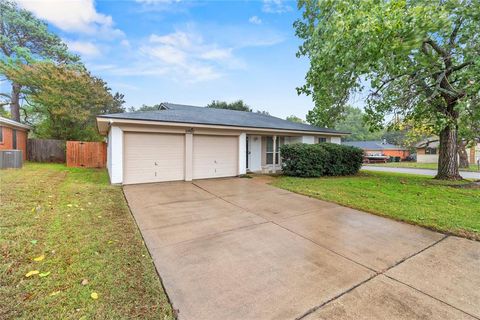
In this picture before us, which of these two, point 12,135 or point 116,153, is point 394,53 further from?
point 12,135

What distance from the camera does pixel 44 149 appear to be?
1559 centimetres

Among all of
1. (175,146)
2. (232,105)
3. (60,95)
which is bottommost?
(175,146)

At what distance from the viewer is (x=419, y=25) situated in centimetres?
528

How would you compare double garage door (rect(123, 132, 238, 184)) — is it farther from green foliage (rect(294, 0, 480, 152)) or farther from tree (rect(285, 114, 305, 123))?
tree (rect(285, 114, 305, 123))

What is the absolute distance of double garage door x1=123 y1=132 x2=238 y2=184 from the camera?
845 centimetres

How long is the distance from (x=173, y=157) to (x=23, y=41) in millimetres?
21325

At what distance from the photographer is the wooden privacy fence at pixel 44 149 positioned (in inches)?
613

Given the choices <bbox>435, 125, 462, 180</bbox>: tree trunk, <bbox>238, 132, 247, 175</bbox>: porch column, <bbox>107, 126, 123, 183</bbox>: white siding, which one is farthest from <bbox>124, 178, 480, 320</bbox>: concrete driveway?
<bbox>435, 125, 462, 180</bbox>: tree trunk

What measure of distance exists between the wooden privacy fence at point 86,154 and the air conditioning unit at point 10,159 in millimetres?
2920

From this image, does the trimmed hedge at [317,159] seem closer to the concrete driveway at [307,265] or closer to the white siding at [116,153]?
the concrete driveway at [307,265]

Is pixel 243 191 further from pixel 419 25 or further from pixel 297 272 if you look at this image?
pixel 419 25

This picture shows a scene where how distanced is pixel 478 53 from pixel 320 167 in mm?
6240

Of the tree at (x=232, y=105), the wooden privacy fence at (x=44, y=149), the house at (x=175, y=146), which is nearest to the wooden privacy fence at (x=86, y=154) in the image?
the wooden privacy fence at (x=44, y=149)

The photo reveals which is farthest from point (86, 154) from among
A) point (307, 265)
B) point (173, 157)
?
point (307, 265)
